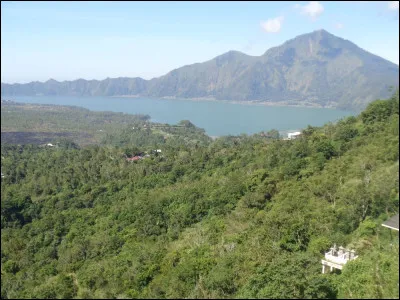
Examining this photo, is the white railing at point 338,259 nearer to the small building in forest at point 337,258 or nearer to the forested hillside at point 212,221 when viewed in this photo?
the small building in forest at point 337,258

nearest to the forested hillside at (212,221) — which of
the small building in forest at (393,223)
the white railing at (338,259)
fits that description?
the small building in forest at (393,223)

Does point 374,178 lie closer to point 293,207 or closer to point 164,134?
point 293,207

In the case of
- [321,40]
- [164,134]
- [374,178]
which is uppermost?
[321,40]

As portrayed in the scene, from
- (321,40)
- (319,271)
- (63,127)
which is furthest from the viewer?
(321,40)

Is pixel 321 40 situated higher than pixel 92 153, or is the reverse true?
pixel 321 40

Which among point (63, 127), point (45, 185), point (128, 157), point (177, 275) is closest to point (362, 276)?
point (177, 275)

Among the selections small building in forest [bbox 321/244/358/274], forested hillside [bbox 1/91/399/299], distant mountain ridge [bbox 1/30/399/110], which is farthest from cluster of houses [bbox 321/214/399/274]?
distant mountain ridge [bbox 1/30/399/110]
